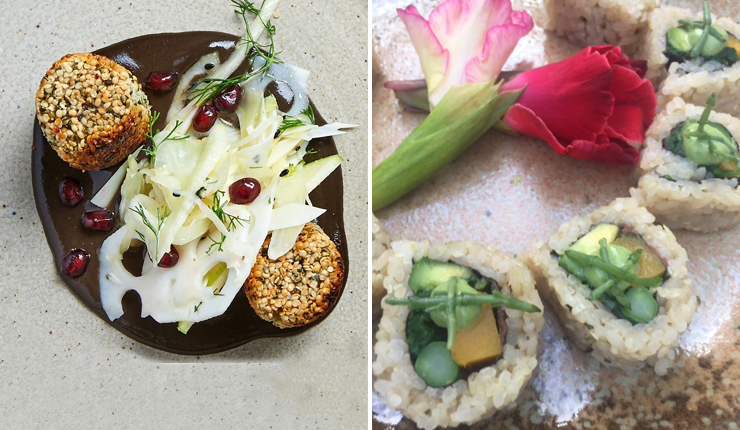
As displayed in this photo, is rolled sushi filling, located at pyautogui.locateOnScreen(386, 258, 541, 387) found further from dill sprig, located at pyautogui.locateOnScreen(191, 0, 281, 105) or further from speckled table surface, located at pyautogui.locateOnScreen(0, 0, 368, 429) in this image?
dill sprig, located at pyautogui.locateOnScreen(191, 0, 281, 105)

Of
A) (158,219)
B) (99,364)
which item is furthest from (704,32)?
(99,364)

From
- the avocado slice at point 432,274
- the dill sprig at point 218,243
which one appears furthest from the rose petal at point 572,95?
the dill sprig at point 218,243

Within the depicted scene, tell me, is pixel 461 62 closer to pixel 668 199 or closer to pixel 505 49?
pixel 505 49

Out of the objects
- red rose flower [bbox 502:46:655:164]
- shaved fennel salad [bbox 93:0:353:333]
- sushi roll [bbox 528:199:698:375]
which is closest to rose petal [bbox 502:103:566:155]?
red rose flower [bbox 502:46:655:164]

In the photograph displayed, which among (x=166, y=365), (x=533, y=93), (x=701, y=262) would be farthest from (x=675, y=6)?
(x=166, y=365)

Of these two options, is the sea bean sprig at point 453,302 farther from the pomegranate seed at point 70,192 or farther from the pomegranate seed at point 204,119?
the pomegranate seed at point 70,192

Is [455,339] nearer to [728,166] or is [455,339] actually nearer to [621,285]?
[621,285]
